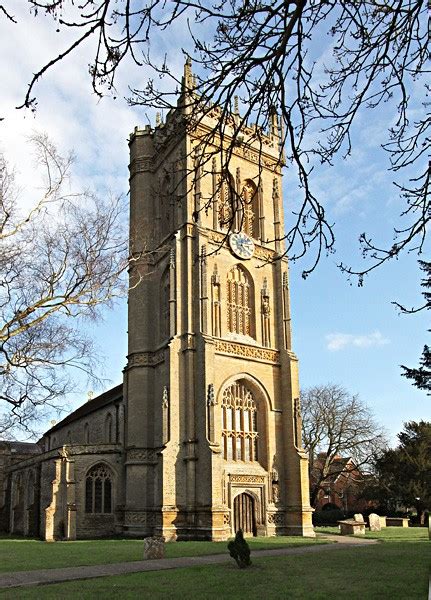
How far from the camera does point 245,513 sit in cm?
3189

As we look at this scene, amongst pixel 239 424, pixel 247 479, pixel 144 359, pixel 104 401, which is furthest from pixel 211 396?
pixel 104 401

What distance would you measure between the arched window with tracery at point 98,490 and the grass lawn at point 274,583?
1805 cm

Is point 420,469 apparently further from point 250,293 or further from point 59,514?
point 59,514

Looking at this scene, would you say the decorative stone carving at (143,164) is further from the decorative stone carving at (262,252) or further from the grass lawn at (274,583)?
the grass lawn at (274,583)

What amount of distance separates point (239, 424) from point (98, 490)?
8.31 meters

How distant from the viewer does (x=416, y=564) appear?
630 inches

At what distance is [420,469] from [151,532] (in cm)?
2441

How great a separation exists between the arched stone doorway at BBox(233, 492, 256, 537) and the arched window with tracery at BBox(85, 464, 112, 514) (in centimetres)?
704

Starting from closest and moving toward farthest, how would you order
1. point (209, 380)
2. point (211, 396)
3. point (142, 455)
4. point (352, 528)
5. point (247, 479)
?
point (211, 396) → point (209, 380) → point (247, 479) → point (352, 528) → point (142, 455)

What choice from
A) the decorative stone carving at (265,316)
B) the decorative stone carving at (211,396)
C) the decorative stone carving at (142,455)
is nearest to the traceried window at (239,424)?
the decorative stone carving at (211,396)

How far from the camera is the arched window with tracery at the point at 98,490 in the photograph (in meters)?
34.1

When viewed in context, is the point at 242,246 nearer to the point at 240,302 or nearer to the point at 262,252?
the point at 262,252

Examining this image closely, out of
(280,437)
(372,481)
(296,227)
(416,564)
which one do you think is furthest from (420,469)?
(296,227)

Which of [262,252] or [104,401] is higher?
[262,252]
